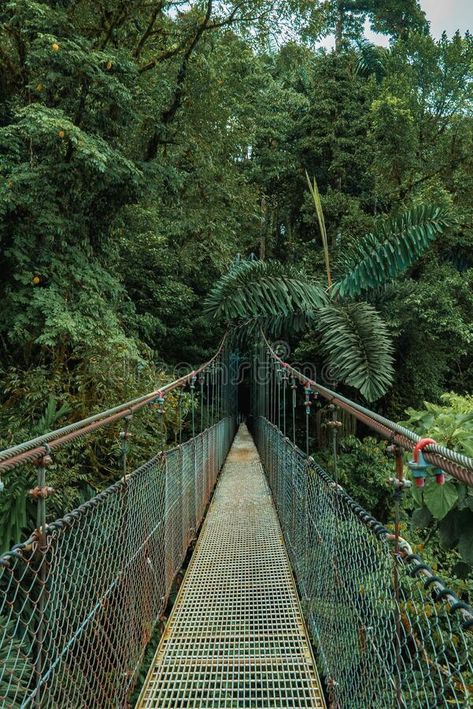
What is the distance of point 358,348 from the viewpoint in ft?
16.2

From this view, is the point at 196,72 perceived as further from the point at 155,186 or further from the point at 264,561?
the point at 264,561

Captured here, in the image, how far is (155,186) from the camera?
4.39 m

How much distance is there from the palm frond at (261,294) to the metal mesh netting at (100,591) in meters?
3.37

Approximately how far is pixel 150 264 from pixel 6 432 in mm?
4942

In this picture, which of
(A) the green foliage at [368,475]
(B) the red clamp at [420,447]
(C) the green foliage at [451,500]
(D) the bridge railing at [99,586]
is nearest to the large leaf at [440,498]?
(C) the green foliage at [451,500]

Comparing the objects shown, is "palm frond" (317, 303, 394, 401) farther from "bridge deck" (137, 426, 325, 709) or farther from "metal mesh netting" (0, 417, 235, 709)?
"metal mesh netting" (0, 417, 235, 709)

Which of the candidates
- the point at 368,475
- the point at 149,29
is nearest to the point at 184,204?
the point at 149,29

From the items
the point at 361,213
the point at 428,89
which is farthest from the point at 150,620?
the point at 428,89

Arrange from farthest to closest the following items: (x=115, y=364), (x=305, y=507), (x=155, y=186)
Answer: (x=155, y=186)
(x=115, y=364)
(x=305, y=507)

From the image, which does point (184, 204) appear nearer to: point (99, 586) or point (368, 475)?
point (368, 475)

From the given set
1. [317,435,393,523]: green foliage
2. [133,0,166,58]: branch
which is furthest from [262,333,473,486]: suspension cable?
[133,0,166,58]: branch

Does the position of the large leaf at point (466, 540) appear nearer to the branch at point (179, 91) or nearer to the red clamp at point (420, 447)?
the red clamp at point (420, 447)

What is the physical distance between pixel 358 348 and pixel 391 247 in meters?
1.56

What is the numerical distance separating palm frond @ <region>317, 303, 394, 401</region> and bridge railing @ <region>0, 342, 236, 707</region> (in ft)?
9.47
